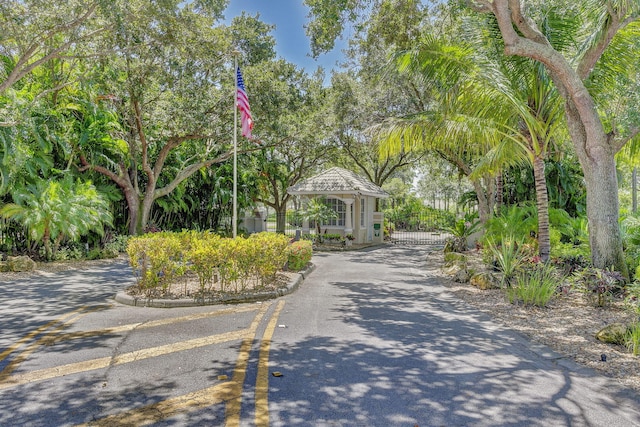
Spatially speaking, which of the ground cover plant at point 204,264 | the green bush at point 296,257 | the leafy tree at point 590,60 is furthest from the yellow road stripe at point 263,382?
the leafy tree at point 590,60

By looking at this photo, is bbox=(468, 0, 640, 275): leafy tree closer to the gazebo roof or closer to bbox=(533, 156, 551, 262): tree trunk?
bbox=(533, 156, 551, 262): tree trunk

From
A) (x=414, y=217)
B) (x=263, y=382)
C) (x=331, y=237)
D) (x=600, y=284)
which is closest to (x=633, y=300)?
(x=600, y=284)

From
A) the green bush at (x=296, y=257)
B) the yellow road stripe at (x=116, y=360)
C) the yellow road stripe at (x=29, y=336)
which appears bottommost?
the yellow road stripe at (x=116, y=360)

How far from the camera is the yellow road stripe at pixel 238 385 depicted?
3264 millimetres

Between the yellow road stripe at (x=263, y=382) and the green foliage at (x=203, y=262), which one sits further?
the green foliage at (x=203, y=262)

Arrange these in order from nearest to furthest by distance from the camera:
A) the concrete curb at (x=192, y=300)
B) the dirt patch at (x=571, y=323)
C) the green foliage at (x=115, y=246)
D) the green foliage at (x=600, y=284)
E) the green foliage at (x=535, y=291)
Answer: the dirt patch at (x=571, y=323) → the green foliage at (x=600, y=284) → the green foliage at (x=535, y=291) → the concrete curb at (x=192, y=300) → the green foliage at (x=115, y=246)

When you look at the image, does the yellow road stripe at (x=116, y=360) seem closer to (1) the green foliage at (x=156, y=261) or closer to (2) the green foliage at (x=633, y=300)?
(1) the green foliage at (x=156, y=261)

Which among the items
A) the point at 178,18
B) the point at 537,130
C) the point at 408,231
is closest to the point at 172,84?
the point at 178,18

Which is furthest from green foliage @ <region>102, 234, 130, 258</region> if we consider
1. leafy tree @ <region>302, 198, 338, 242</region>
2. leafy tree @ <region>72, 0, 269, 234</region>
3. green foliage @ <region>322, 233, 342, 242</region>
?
green foliage @ <region>322, 233, 342, 242</region>

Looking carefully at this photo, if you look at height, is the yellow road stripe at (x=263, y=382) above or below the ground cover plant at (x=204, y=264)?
below

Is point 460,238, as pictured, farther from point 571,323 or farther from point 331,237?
point 571,323

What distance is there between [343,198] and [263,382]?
16008 mm

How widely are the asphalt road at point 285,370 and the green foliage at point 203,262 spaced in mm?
689

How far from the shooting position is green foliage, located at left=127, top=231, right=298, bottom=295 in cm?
743
